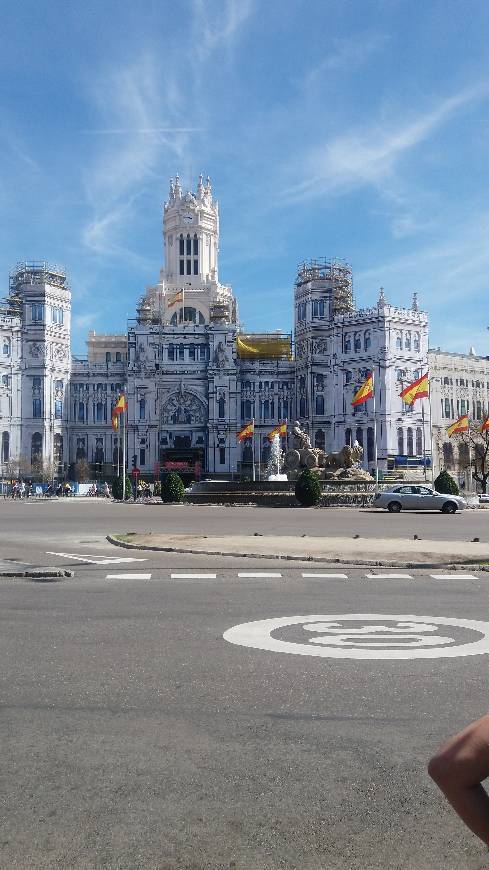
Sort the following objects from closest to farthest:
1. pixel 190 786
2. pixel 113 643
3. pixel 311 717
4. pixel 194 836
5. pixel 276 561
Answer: pixel 194 836 < pixel 190 786 < pixel 311 717 < pixel 113 643 < pixel 276 561

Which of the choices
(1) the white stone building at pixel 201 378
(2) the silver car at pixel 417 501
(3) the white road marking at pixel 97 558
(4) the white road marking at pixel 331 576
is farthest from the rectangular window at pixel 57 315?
(4) the white road marking at pixel 331 576

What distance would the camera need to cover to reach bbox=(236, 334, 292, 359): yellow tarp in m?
126

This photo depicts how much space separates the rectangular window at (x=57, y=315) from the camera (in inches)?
4719

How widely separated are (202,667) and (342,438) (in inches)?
4211

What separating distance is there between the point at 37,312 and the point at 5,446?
63.5ft

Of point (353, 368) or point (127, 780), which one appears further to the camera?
point (353, 368)

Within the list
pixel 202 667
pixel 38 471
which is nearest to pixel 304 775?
pixel 202 667

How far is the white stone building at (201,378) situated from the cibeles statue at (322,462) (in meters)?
50.6

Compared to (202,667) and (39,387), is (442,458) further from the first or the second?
(202,667)

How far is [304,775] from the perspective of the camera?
521 cm

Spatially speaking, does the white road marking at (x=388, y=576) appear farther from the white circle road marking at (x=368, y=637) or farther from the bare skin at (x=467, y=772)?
the bare skin at (x=467, y=772)

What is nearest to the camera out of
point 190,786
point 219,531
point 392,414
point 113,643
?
point 190,786

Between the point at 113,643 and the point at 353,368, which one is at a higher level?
the point at 353,368

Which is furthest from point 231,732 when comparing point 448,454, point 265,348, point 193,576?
point 265,348
